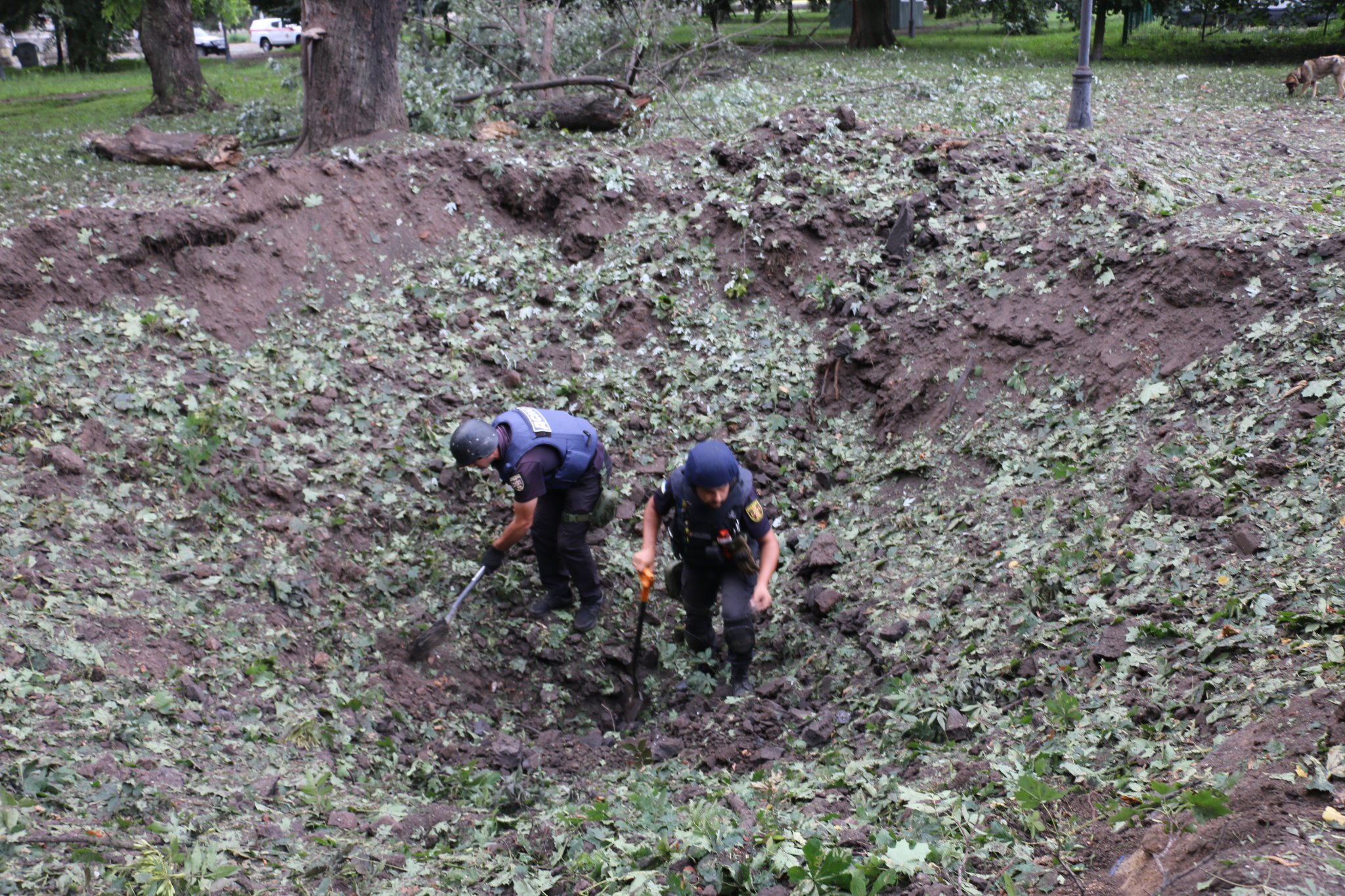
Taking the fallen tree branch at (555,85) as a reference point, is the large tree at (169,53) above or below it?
above

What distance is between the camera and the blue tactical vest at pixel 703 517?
5035 millimetres

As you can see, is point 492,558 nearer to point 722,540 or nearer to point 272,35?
point 722,540

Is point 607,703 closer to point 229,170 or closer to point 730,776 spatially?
point 730,776

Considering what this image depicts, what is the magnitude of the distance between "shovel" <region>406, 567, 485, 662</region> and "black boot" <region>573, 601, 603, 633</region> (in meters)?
0.72

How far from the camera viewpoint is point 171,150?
10.4m

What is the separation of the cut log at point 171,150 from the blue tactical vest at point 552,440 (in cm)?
667

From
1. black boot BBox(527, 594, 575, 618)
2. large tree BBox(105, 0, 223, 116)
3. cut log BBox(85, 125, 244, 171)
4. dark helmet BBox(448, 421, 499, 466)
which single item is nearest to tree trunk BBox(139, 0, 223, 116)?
large tree BBox(105, 0, 223, 116)

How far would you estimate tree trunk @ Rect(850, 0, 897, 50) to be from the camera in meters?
20.8

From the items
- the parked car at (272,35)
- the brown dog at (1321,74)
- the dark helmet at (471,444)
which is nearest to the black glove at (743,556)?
the dark helmet at (471,444)

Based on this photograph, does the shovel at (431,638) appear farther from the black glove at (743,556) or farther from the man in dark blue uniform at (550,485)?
→ the black glove at (743,556)

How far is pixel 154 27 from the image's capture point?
14.7 meters

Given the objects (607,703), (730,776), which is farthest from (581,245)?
(730,776)

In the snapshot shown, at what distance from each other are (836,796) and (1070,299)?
4293 millimetres

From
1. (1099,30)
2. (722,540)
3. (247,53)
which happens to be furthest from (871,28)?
(247,53)
